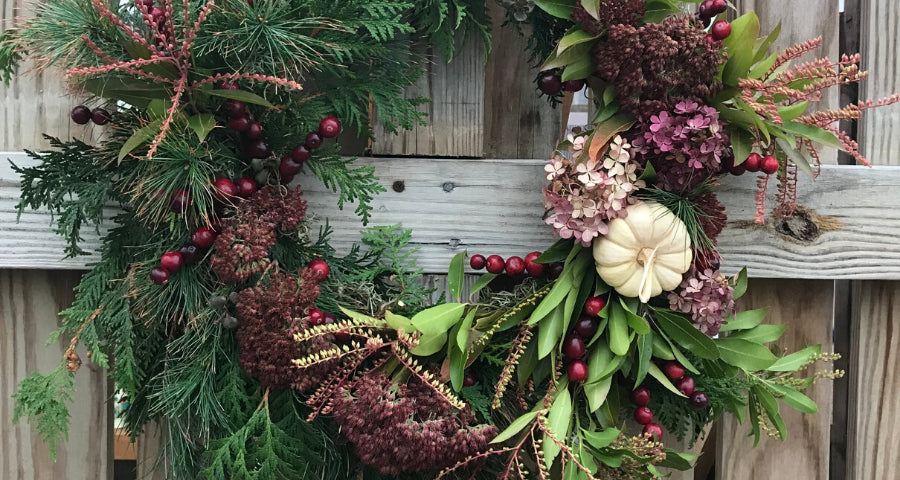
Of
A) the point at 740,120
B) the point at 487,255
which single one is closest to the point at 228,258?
the point at 487,255

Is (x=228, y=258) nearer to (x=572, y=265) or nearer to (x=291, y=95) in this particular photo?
(x=291, y=95)

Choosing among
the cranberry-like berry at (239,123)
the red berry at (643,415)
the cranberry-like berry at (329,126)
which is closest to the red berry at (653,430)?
the red berry at (643,415)

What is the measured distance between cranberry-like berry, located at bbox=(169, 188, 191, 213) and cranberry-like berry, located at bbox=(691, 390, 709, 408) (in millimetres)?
798

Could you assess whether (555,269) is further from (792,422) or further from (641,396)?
(792,422)

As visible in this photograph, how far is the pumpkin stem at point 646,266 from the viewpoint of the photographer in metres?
0.93

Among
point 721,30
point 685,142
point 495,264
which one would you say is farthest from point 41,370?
point 721,30

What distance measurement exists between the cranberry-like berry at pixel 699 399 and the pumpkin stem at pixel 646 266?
6.9 inches

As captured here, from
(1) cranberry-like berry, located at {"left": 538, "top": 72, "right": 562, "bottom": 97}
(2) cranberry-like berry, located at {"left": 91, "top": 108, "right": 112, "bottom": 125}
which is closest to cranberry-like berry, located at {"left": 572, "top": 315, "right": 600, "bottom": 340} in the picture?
(1) cranberry-like berry, located at {"left": 538, "top": 72, "right": 562, "bottom": 97}

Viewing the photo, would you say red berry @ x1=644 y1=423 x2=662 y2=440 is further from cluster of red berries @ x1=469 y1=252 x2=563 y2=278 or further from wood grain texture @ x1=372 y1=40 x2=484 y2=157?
wood grain texture @ x1=372 y1=40 x2=484 y2=157

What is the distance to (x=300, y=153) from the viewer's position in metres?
0.95

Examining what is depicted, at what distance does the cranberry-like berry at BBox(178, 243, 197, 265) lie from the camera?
937 mm

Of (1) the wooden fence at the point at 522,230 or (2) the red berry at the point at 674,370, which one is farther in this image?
(1) the wooden fence at the point at 522,230

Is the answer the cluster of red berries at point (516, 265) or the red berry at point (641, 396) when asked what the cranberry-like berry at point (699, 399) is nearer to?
the red berry at point (641, 396)

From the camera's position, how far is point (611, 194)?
930 mm
